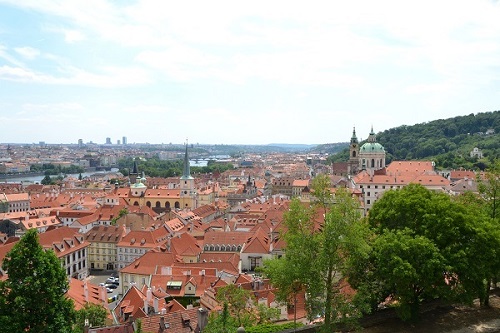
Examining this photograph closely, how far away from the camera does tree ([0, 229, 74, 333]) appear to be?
1928 cm

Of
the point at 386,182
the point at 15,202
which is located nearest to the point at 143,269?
the point at 386,182

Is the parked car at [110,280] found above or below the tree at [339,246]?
below

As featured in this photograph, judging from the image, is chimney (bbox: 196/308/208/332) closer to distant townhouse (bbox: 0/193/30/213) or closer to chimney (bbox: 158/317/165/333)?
chimney (bbox: 158/317/165/333)

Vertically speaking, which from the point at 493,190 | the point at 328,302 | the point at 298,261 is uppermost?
the point at 493,190

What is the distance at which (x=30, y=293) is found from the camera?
1942cm

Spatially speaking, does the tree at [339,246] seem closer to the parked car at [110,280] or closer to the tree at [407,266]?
the tree at [407,266]

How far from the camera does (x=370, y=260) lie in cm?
2375

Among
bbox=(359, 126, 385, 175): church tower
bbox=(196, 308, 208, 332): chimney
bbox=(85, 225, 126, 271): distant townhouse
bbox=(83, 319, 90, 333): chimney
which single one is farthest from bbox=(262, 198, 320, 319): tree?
bbox=(359, 126, 385, 175): church tower

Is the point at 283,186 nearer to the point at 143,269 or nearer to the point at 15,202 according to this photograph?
the point at 15,202

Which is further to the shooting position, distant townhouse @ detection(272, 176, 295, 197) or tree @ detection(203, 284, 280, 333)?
distant townhouse @ detection(272, 176, 295, 197)

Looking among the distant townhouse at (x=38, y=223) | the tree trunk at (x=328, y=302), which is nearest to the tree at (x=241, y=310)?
the tree trunk at (x=328, y=302)

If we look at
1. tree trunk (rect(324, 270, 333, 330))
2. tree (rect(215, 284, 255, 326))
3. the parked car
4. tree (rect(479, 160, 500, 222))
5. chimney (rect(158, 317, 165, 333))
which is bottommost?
the parked car

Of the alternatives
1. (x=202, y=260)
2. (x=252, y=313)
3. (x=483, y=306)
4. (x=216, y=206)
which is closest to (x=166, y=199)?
(x=216, y=206)

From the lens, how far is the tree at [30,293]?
63.3 ft
